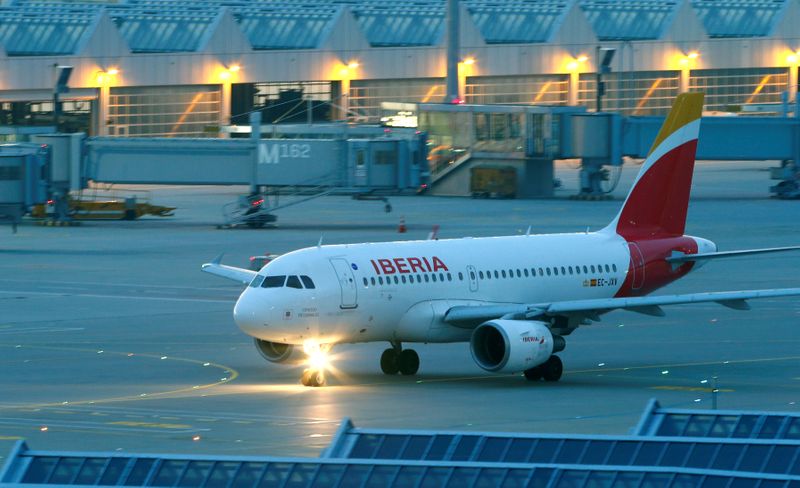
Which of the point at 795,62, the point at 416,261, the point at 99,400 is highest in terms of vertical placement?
the point at 795,62

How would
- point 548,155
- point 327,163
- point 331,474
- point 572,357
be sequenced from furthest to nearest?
point 548,155 < point 327,163 < point 572,357 < point 331,474

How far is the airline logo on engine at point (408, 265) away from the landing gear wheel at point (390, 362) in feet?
8.18

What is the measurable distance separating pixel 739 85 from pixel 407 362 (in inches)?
4500

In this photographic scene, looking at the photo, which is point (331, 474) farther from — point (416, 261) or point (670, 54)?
point (670, 54)

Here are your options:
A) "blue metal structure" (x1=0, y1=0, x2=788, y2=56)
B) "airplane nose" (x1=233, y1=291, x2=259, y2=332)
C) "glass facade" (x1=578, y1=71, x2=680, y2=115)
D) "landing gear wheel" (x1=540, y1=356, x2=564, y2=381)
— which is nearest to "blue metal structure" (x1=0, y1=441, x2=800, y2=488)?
"airplane nose" (x1=233, y1=291, x2=259, y2=332)

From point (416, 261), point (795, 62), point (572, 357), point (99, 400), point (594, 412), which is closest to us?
point (594, 412)

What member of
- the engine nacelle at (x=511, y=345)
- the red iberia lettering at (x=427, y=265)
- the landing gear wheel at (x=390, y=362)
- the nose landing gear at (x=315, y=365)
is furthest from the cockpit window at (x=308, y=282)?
the engine nacelle at (x=511, y=345)

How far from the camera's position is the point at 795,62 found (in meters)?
147

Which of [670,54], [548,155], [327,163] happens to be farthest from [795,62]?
[327,163]

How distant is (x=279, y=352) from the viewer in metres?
41.3

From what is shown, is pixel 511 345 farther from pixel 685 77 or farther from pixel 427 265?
pixel 685 77

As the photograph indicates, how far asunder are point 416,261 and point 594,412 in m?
7.99

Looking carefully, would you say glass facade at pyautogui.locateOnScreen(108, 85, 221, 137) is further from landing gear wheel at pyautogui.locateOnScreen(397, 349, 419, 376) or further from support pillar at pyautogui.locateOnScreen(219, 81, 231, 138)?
landing gear wheel at pyautogui.locateOnScreen(397, 349, 419, 376)

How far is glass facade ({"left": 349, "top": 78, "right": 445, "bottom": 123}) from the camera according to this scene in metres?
144
